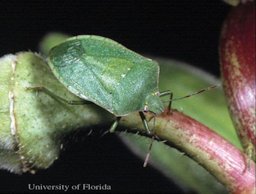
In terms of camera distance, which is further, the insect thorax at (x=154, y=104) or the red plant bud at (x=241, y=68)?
the red plant bud at (x=241, y=68)

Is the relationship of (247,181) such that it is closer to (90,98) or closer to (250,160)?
(250,160)

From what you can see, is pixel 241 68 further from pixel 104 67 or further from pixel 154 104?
pixel 104 67

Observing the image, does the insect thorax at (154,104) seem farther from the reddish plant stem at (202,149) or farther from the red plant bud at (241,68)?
the red plant bud at (241,68)

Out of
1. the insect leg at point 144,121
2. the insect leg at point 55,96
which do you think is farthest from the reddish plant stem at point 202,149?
the insect leg at point 55,96

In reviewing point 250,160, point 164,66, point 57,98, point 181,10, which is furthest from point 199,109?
point 181,10

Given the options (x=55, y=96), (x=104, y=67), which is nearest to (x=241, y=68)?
(x=104, y=67)

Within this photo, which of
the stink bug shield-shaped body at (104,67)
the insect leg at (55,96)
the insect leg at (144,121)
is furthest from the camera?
the stink bug shield-shaped body at (104,67)
